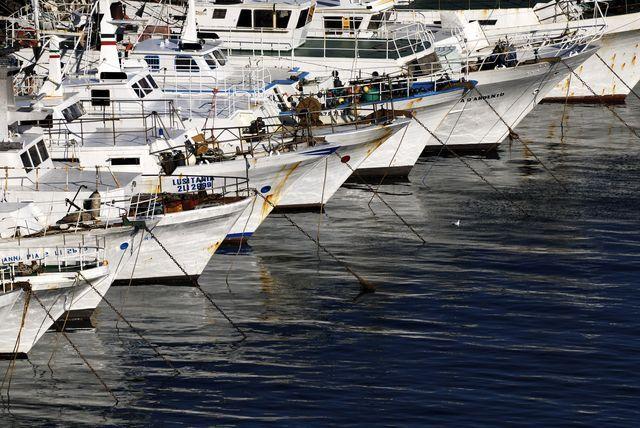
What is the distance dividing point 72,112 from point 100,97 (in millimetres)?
3070

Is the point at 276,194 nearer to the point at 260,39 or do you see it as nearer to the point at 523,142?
the point at 523,142

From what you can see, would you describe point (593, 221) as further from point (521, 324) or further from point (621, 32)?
point (621, 32)

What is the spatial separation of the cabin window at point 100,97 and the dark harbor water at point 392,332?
23.9 feet

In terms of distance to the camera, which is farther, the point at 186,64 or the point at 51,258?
the point at 186,64

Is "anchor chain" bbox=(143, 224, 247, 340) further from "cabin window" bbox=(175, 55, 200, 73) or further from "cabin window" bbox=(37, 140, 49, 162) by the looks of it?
"cabin window" bbox=(175, 55, 200, 73)

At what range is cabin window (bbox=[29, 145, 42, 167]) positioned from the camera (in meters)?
45.2

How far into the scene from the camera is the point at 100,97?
5488 cm

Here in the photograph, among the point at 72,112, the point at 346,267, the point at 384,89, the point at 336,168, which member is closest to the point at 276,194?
the point at 336,168

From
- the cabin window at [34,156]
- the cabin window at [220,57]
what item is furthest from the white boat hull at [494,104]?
the cabin window at [34,156]

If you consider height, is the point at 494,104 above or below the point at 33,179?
below

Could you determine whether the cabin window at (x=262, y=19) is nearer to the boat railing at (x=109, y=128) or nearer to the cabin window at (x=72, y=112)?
the boat railing at (x=109, y=128)

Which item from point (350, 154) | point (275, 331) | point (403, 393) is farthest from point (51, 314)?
point (350, 154)

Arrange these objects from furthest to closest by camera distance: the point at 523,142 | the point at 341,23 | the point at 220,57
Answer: the point at 341,23 < the point at 523,142 < the point at 220,57

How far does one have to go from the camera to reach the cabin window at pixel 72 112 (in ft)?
169
